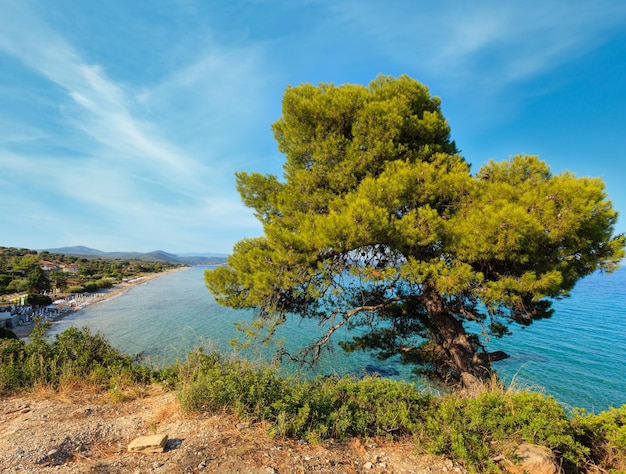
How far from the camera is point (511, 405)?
11.5ft

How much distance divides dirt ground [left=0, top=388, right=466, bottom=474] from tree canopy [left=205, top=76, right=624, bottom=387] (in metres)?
2.31

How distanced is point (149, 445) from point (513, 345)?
21505 millimetres

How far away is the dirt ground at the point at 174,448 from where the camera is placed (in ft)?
8.62

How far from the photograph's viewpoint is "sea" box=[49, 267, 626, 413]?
37.4 feet

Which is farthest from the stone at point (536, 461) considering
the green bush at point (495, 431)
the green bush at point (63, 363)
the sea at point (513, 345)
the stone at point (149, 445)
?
the green bush at point (63, 363)

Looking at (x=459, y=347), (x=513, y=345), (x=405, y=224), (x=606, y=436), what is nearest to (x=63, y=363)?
(x=405, y=224)

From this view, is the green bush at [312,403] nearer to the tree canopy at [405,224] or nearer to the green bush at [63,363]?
the tree canopy at [405,224]

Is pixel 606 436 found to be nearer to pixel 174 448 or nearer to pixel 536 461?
pixel 536 461

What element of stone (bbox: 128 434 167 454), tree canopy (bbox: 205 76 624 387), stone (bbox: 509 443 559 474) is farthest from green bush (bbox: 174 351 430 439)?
tree canopy (bbox: 205 76 624 387)

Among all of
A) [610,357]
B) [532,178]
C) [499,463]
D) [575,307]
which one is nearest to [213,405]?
[499,463]

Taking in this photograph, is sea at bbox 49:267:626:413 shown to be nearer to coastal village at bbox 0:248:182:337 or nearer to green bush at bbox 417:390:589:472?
green bush at bbox 417:390:589:472

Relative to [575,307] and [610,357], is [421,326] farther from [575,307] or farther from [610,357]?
[575,307]

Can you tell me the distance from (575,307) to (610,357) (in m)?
18.8

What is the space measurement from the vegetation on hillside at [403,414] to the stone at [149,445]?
750 millimetres
